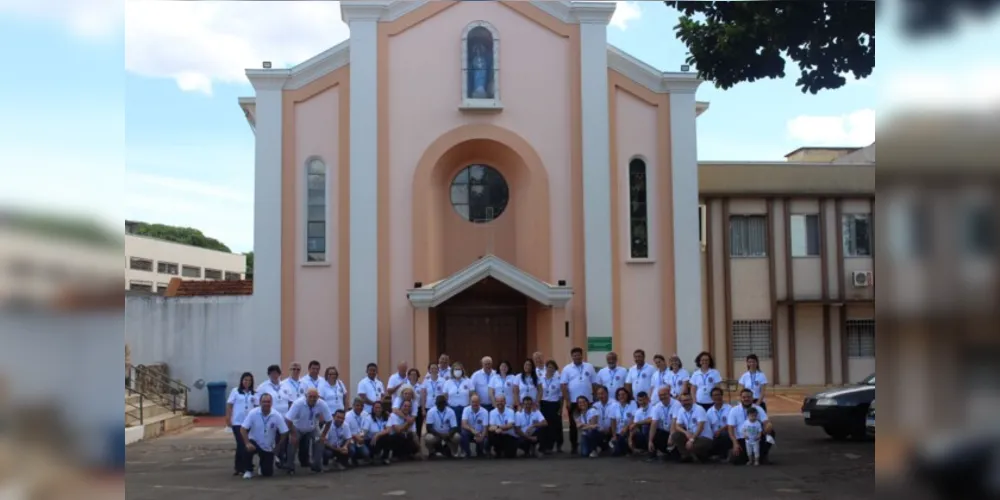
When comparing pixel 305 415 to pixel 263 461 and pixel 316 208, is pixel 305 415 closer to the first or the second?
pixel 263 461

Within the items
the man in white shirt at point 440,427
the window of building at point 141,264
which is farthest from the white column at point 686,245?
the window of building at point 141,264

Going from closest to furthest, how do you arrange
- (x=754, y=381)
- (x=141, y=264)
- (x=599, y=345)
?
(x=754, y=381) → (x=599, y=345) → (x=141, y=264)

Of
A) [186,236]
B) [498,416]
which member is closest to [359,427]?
[498,416]

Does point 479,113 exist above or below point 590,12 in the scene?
below

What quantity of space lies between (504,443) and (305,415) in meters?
2.96

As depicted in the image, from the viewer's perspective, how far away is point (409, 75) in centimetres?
1805

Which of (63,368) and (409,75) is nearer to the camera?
(63,368)

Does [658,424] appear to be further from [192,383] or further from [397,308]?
[192,383]

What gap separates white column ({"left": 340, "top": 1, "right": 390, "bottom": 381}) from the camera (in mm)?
17359

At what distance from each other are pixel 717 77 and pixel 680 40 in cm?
80

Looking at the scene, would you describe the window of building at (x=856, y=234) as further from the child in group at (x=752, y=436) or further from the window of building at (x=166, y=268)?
the window of building at (x=166, y=268)

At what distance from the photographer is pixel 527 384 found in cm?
1399

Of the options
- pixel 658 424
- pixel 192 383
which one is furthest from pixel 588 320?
pixel 192 383

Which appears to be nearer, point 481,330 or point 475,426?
point 475,426
